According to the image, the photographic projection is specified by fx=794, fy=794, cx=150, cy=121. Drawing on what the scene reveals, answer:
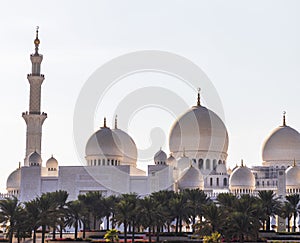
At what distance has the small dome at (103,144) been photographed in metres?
63.0

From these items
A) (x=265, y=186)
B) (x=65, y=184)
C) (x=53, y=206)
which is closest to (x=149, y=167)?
(x=65, y=184)

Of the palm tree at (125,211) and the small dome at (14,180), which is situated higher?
the small dome at (14,180)

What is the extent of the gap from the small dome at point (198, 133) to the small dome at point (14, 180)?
13374mm

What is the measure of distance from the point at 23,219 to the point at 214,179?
27.1 m

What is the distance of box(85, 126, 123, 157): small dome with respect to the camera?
63000 mm

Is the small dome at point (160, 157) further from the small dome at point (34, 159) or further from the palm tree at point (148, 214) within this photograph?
the palm tree at point (148, 214)

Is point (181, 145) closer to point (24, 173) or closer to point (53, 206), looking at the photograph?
point (24, 173)

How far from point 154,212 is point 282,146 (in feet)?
83.1

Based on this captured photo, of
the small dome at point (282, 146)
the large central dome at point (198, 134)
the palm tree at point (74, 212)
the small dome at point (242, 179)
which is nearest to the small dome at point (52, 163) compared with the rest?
the large central dome at point (198, 134)

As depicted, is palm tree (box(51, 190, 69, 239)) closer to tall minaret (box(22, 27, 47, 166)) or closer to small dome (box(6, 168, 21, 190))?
tall minaret (box(22, 27, 47, 166))

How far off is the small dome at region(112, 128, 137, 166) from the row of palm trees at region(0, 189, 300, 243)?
1505cm

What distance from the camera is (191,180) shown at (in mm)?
62125

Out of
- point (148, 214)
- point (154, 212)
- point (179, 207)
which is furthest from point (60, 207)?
point (179, 207)

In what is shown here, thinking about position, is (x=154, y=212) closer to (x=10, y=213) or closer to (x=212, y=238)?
(x=212, y=238)
